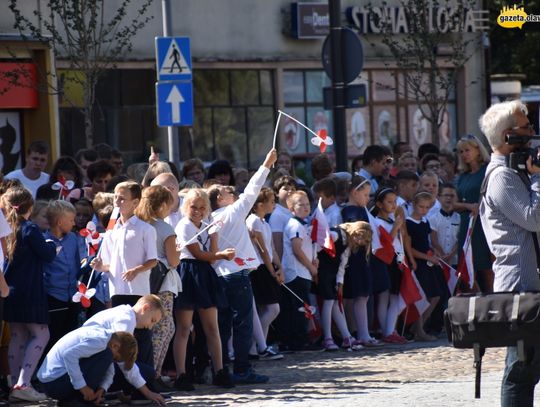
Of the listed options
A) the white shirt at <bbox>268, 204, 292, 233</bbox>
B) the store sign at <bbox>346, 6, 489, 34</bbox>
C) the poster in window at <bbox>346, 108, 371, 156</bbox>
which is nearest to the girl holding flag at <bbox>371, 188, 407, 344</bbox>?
the white shirt at <bbox>268, 204, 292, 233</bbox>

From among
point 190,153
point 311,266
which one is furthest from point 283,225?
point 190,153

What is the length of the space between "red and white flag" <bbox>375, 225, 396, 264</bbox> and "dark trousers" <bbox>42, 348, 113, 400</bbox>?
16.3 ft

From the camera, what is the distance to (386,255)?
14.6 metres

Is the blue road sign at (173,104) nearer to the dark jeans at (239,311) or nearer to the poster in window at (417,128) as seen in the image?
the dark jeans at (239,311)

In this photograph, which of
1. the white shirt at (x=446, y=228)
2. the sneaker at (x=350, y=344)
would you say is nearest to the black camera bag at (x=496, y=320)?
the sneaker at (x=350, y=344)

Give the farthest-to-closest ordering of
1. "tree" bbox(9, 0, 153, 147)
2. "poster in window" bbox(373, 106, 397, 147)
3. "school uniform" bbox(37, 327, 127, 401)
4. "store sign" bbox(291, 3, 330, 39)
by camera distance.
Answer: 1. "poster in window" bbox(373, 106, 397, 147)
2. "store sign" bbox(291, 3, 330, 39)
3. "tree" bbox(9, 0, 153, 147)
4. "school uniform" bbox(37, 327, 127, 401)

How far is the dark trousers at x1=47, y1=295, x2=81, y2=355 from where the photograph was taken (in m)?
11.5

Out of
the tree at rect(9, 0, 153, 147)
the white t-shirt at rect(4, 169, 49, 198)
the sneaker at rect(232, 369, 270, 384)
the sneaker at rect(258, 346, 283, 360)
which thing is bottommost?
the sneaker at rect(258, 346, 283, 360)

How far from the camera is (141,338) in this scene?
10672 mm

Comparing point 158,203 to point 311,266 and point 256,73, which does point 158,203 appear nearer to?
point 311,266

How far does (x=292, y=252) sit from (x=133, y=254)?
3242 mm

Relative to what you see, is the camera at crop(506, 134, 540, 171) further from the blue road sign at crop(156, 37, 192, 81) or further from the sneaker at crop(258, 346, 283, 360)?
the blue road sign at crop(156, 37, 192, 81)

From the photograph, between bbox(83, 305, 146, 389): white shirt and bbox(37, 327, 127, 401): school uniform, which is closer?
bbox(37, 327, 127, 401): school uniform

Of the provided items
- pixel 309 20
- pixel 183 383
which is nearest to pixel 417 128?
pixel 309 20
